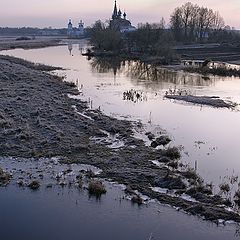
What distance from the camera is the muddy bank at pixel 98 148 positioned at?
15.2 metres

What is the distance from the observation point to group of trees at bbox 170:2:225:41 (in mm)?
119662

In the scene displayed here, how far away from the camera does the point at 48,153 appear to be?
18969mm

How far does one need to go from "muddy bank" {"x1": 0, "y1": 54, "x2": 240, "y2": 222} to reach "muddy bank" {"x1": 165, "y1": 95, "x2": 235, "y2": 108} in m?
8.47

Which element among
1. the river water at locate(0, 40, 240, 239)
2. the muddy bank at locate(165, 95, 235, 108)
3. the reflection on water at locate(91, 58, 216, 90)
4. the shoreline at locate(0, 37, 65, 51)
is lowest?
the river water at locate(0, 40, 240, 239)

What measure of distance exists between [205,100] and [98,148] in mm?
16343

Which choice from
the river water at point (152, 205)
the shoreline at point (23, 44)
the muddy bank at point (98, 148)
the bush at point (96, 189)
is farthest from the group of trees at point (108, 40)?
the bush at point (96, 189)

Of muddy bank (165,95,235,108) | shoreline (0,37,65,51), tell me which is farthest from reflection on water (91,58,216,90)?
shoreline (0,37,65,51)

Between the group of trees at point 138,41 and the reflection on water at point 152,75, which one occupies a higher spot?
the group of trees at point 138,41

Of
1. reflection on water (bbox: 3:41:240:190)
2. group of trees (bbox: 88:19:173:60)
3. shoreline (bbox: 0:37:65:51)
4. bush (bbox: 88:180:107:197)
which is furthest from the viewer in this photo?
shoreline (bbox: 0:37:65:51)

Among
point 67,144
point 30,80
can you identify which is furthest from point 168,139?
point 30,80

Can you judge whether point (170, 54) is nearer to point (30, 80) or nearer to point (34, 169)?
point (30, 80)

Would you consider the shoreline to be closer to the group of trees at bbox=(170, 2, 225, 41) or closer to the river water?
the group of trees at bbox=(170, 2, 225, 41)

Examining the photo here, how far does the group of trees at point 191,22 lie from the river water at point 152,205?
271 ft

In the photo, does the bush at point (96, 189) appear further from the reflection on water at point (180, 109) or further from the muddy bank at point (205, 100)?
the muddy bank at point (205, 100)
